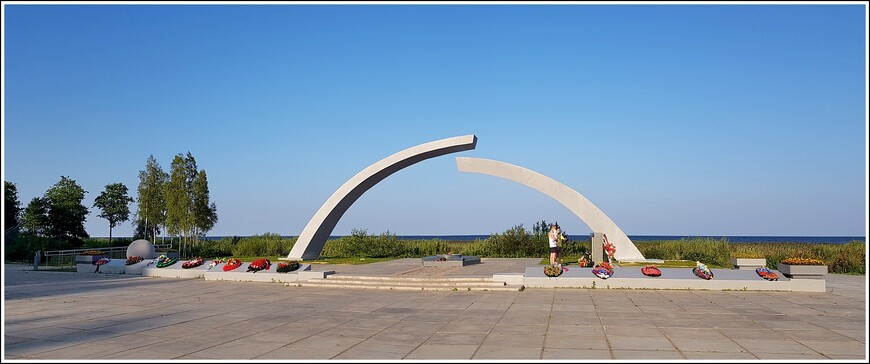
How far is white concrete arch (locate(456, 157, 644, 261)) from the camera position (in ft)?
76.7

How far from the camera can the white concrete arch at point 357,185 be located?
24.4 metres

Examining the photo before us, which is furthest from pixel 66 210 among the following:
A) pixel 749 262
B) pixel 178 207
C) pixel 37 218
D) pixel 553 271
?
pixel 749 262

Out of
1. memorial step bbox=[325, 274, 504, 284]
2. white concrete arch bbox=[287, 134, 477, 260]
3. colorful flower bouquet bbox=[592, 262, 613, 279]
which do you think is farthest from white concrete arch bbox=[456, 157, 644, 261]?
memorial step bbox=[325, 274, 504, 284]

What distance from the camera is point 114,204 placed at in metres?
58.4

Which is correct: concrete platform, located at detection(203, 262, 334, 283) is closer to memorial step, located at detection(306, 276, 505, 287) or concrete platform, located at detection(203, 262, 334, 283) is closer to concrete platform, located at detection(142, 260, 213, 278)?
memorial step, located at detection(306, 276, 505, 287)

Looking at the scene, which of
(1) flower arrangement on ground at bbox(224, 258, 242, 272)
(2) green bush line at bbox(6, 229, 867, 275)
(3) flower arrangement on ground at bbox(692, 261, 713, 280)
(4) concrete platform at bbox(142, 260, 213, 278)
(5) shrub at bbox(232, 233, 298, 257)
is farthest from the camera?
(5) shrub at bbox(232, 233, 298, 257)

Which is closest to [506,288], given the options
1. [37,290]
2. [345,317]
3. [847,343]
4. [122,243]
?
[345,317]

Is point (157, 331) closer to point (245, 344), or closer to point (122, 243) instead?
point (245, 344)

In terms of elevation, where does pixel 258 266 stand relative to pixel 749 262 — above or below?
above

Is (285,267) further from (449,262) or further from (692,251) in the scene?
(692,251)

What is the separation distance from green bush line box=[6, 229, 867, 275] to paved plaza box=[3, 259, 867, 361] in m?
9.95

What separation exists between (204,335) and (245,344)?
48.1 inches

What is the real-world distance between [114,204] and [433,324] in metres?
56.4

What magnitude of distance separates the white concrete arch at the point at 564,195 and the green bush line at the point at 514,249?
4334 mm
